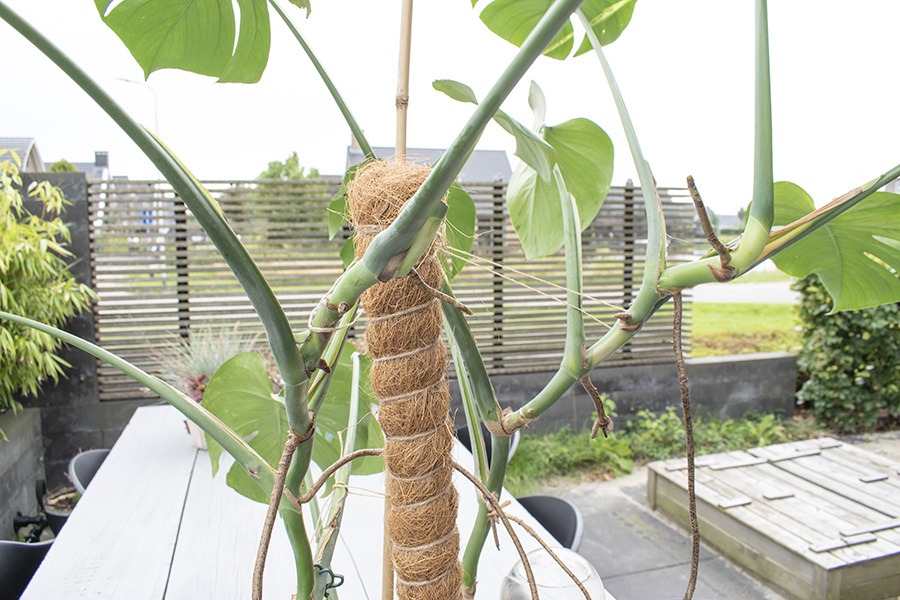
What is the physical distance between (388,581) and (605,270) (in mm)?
4104

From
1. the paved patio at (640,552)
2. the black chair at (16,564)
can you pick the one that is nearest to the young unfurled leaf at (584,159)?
the black chair at (16,564)

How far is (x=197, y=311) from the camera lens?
12.4 ft

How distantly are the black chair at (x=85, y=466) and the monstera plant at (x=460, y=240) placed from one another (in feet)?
6.15

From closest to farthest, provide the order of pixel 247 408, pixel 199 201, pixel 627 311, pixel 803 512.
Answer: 1. pixel 199 201
2. pixel 627 311
3. pixel 247 408
4. pixel 803 512

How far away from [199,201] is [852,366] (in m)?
5.34

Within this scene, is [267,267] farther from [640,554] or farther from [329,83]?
[329,83]

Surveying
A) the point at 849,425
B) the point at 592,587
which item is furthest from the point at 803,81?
the point at 592,587

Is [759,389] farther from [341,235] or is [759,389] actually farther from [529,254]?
[529,254]

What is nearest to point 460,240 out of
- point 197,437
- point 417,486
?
point 417,486

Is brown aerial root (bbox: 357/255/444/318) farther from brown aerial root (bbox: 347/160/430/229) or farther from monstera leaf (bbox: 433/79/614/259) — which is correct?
monstera leaf (bbox: 433/79/614/259)

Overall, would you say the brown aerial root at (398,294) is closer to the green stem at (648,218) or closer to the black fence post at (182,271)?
the green stem at (648,218)

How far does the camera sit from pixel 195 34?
677 mm

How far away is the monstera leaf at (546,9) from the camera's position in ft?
2.63

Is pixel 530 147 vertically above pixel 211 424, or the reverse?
pixel 530 147
